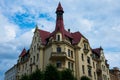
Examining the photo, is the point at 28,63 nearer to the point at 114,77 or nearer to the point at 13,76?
the point at 13,76

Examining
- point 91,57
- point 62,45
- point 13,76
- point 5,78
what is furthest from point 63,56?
point 5,78

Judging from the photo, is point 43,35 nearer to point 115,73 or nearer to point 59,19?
point 59,19

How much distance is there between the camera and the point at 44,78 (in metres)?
59.5

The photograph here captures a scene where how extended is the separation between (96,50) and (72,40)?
17.9 meters

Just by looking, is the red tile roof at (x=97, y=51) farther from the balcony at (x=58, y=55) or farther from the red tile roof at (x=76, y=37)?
the balcony at (x=58, y=55)

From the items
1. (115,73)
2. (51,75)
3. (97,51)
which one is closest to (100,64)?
(97,51)

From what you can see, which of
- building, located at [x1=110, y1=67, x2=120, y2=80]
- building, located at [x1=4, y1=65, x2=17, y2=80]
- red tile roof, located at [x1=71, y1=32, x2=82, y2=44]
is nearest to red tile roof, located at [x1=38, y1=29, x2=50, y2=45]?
red tile roof, located at [x1=71, y1=32, x2=82, y2=44]

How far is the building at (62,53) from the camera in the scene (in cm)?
7744

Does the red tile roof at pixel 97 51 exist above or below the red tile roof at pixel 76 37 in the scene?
below

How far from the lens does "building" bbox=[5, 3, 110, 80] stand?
77.4 m

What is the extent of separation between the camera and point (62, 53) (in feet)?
251

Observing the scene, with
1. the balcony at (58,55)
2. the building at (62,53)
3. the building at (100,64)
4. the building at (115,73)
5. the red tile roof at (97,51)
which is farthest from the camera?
the building at (115,73)

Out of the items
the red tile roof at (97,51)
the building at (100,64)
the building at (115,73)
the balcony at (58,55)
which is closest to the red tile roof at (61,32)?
the balcony at (58,55)

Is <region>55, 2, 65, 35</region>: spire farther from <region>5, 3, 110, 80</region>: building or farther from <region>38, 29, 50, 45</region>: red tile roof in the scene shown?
<region>38, 29, 50, 45</region>: red tile roof
